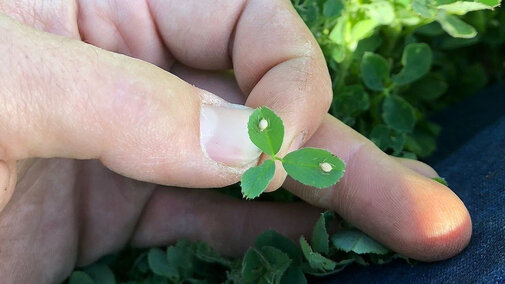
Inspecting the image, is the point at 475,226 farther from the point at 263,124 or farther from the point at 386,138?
the point at 263,124

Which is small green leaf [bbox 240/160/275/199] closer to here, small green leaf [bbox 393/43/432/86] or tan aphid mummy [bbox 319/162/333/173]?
tan aphid mummy [bbox 319/162/333/173]

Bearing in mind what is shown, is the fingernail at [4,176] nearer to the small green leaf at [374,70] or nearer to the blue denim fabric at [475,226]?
the blue denim fabric at [475,226]

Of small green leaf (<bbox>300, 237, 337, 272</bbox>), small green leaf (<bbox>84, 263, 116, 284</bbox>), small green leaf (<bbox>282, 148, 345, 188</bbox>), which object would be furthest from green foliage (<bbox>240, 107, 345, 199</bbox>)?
small green leaf (<bbox>84, 263, 116, 284</bbox>)

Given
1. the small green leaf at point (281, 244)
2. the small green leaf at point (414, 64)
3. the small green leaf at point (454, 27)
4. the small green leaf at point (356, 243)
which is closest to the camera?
the small green leaf at point (356, 243)

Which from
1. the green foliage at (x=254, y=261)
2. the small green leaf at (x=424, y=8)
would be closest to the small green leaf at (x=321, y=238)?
the green foliage at (x=254, y=261)

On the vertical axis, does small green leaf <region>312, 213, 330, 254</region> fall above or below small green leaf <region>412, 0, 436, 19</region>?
below

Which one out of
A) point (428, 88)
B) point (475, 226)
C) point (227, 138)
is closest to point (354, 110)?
point (428, 88)
